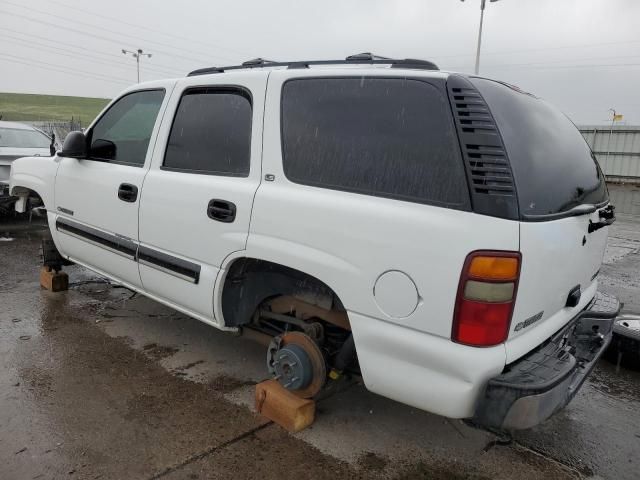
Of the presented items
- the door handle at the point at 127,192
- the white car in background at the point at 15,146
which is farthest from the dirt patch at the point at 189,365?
the white car in background at the point at 15,146

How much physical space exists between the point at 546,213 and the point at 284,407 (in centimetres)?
171

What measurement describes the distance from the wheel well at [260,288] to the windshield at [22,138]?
744 cm

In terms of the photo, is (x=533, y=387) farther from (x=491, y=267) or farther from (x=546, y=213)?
(x=546, y=213)

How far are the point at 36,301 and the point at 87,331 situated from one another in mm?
1027

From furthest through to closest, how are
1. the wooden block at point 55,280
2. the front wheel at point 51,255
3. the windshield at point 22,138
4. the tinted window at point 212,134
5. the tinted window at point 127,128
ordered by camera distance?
the windshield at point 22,138, the wooden block at point 55,280, the front wheel at point 51,255, the tinted window at point 127,128, the tinted window at point 212,134

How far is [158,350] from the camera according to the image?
3.81 meters

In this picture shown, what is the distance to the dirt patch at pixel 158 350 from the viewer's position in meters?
3.71

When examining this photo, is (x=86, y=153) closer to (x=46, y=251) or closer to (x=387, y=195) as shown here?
(x=46, y=251)

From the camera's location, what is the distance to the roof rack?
2.49 metres

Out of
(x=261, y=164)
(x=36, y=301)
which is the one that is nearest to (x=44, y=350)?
(x=36, y=301)

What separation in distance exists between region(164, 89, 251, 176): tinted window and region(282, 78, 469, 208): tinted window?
0.33 metres

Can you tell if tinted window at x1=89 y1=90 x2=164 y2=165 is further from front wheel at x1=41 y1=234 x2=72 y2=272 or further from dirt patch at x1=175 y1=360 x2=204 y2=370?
dirt patch at x1=175 y1=360 x2=204 y2=370

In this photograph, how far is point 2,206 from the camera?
785 cm

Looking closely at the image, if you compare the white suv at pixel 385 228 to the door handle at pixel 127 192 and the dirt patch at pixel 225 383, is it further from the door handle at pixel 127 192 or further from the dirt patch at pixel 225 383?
the dirt patch at pixel 225 383
